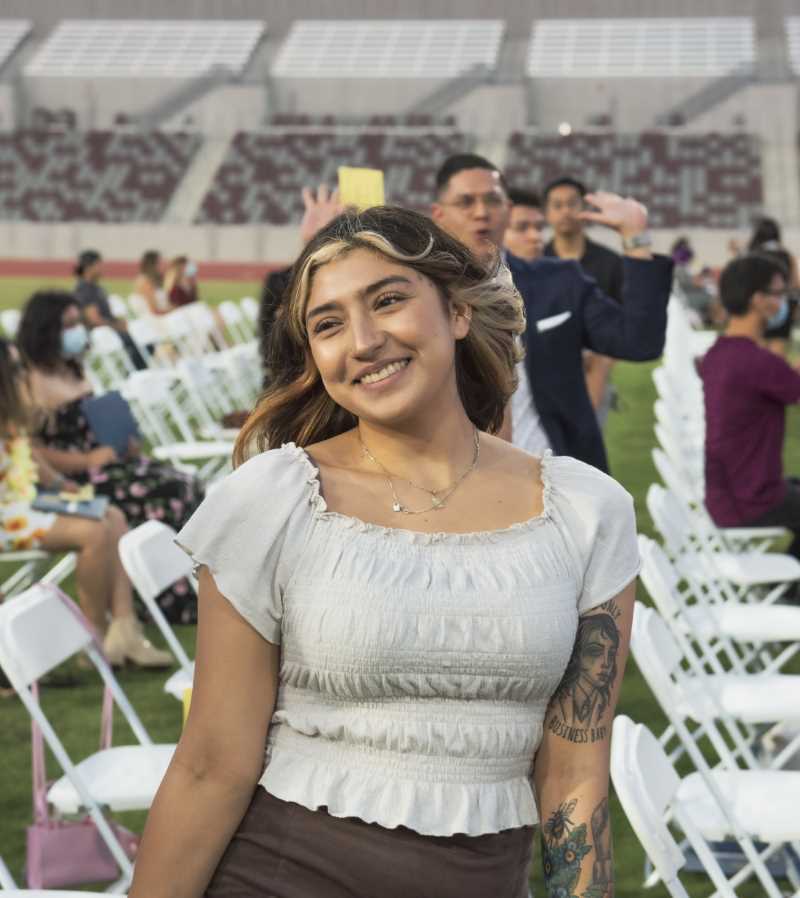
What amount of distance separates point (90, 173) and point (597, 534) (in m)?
50.8

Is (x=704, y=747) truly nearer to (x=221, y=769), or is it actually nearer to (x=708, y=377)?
(x=708, y=377)

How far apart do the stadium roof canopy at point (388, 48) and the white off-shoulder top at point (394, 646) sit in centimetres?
5154

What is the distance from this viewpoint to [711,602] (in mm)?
6965

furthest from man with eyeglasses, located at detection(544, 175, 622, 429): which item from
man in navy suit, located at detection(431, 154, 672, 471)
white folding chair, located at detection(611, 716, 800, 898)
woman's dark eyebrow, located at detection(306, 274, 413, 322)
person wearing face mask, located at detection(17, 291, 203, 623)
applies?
woman's dark eyebrow, located at detection(306, 274, 413, 322)

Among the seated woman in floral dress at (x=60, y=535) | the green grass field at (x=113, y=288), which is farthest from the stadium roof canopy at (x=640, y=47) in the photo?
the seated woman in floral dress at (x=60, y=535)

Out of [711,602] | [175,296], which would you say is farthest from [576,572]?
[175,296]

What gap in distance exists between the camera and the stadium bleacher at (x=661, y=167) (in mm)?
45875

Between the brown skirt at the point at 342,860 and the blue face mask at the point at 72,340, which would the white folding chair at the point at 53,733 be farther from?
the blue face mask at the point at 72,340

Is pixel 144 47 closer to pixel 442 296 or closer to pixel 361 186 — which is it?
pixel 361 186

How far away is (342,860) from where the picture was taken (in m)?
1.99

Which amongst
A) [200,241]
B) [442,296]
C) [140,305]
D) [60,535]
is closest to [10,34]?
[200,241]

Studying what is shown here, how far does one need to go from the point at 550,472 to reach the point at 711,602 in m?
4.94

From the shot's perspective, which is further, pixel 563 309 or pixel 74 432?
pixel 74 432

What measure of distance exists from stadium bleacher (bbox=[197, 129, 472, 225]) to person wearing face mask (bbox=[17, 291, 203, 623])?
39.4 metres
